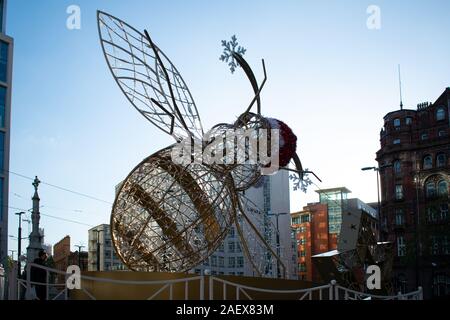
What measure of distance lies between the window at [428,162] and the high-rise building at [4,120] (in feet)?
126

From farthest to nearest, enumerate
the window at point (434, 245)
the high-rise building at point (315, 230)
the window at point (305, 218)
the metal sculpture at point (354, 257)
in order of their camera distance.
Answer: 1. the window at point (305, 218)
2. the high-rise building at point (315, 230)
3. the window at point (434, 245)
4. the metal sculpture at point (354, 257)

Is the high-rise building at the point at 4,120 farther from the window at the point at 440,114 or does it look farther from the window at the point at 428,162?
the window at the point at 440,114

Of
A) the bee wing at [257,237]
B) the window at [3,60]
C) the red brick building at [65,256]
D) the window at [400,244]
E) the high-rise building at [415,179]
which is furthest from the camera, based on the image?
the red brick building at [65,256]

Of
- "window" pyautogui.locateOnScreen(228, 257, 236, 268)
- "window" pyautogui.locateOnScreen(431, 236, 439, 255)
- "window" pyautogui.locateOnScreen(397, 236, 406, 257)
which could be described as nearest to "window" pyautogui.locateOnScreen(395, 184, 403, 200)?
"window" pyautogui.locateOnScreen(397, 236, 406, 257)

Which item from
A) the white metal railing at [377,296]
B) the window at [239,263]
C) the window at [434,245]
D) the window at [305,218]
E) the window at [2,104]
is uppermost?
the window at [2,104]

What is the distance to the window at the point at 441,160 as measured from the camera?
58.0 meters

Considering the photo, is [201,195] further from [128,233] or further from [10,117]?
[10,117]

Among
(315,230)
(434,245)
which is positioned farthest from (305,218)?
(434,245)

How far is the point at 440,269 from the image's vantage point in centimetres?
5519

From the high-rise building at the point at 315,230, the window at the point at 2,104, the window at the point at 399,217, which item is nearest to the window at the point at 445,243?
the window at the point at 399,217

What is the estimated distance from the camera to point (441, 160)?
58.3 meters

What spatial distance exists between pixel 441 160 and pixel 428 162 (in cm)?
138

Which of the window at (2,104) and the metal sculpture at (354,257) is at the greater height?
the window at (2,104)

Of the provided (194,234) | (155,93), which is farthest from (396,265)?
(155,93)
